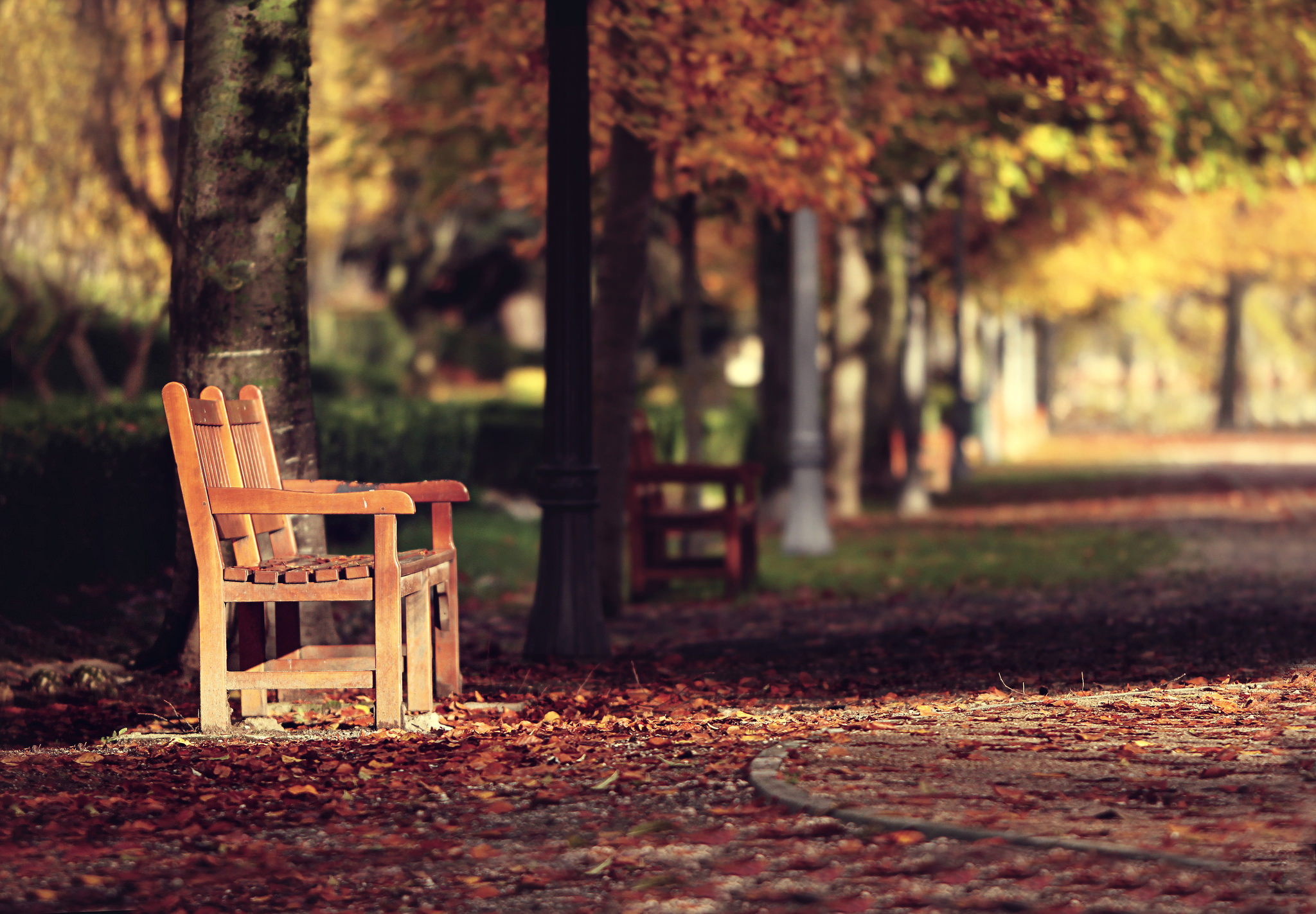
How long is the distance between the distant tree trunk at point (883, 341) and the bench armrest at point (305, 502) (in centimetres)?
1878

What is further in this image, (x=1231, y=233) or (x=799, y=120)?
(x=1231, y=233)

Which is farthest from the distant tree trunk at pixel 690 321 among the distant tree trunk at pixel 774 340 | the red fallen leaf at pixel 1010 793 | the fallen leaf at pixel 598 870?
the fallen leaf at pixel 598 870

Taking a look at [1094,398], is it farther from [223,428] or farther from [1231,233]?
[223,428]

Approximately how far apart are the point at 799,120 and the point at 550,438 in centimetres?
416

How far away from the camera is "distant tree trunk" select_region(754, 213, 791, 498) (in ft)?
64.8

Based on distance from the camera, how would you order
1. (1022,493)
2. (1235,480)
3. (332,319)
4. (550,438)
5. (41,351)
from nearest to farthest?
(550,438)
(41,351)
(1022,493)
(1235,480)
(332,319)

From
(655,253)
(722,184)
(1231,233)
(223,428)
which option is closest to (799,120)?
(722,184)

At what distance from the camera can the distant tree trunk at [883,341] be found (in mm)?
25375

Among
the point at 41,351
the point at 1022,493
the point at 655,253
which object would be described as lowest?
the point at 1022,493

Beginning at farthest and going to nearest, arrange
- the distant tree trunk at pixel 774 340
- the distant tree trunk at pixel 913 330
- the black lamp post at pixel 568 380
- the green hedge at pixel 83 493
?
the distant tree trunk at pixel 913 330 → the distant tree trunk at pixel 774 340 → the green hedge at pixel 83 493 → the black lamp post at pixel 568 380

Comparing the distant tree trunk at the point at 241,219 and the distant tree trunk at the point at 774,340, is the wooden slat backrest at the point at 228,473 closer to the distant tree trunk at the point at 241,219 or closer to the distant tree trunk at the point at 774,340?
the distant tree trunk at the point at 241,219

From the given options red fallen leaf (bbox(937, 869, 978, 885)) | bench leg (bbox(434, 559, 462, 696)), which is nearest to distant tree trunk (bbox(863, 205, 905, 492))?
bench leg (bbox(434, 559, 462, 696))

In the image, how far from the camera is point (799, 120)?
1218cm

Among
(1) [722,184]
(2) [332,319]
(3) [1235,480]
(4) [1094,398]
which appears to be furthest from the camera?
(4) [1094,398]
